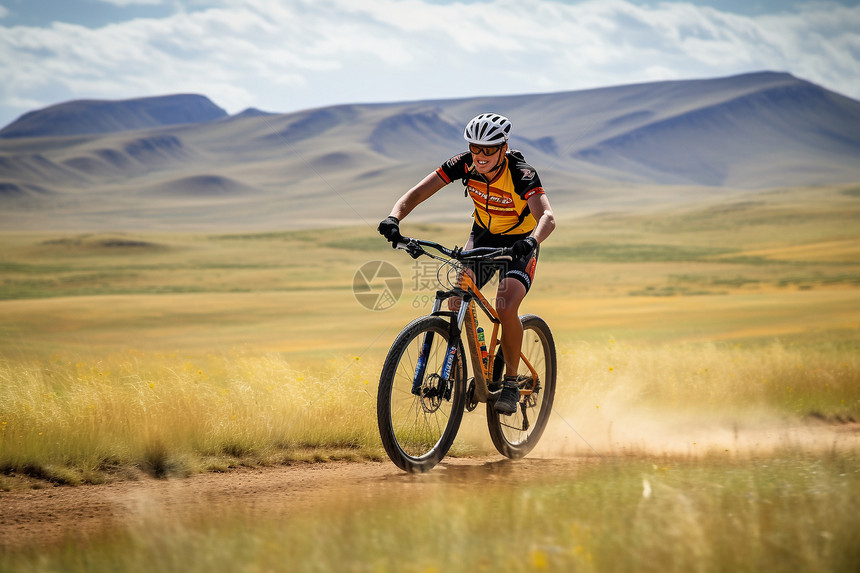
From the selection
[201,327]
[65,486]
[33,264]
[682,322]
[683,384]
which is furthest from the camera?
[33,264]

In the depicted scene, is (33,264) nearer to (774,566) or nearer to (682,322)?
(682,322)

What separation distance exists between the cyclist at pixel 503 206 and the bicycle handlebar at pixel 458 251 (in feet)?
0.64

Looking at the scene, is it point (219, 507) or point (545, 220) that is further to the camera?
point (545, 220)

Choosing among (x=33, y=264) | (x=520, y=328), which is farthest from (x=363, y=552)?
(x=33, y=264)

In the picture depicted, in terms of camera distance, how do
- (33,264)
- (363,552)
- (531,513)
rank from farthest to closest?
(33,264) → (531,513) → (363,552)

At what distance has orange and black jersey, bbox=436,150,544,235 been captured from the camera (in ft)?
22.6

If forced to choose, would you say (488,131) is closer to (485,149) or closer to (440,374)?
(485,149)

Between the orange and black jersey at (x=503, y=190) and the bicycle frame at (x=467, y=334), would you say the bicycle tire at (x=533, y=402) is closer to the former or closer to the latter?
the bicycle frame at (x=467, y=334)

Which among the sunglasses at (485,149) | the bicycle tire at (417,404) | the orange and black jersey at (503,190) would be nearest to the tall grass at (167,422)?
the bicycle tire at (417,404)

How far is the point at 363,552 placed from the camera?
14.2 ft

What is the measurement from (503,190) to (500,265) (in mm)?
670

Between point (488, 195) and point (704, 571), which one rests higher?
point (488, 195)

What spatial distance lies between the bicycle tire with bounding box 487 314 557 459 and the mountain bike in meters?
0.12

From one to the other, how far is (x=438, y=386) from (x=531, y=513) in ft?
5.56
